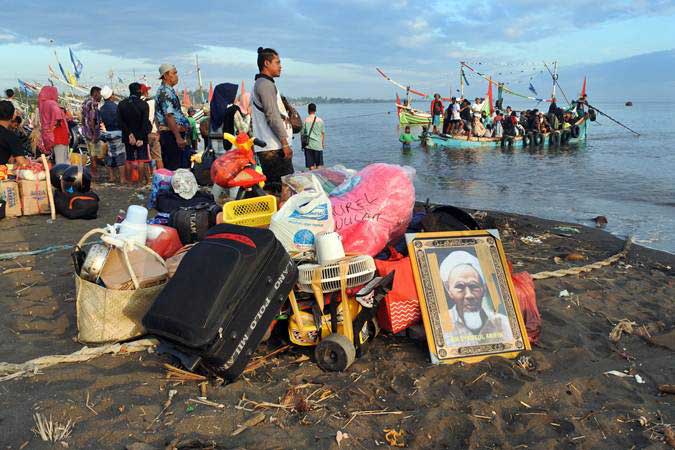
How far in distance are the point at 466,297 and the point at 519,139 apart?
2194 cm

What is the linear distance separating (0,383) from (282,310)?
60.3 inches

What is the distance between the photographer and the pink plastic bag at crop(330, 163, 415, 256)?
3.37 metres

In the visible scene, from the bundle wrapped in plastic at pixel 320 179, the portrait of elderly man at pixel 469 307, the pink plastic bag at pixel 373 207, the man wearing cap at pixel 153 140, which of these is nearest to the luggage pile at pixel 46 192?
the man wearing cap at pixel 153 140

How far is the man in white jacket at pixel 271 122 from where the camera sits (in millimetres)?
4645

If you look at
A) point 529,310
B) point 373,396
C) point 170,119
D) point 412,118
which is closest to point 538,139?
point 412,118

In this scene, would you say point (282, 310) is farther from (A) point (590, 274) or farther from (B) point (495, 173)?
(B) point (495, 173)

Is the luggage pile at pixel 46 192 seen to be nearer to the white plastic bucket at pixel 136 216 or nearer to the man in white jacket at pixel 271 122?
the man in white jacket at pixel 271 122

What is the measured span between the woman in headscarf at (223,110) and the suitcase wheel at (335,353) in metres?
4.65

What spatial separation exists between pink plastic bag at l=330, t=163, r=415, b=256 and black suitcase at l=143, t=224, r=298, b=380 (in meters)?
0.76

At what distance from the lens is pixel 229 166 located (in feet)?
13.9

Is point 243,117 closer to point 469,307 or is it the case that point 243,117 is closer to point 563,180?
point 469,307

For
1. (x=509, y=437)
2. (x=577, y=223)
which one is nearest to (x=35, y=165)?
(x=509, y=437)

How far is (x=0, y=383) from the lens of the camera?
2.60 metres

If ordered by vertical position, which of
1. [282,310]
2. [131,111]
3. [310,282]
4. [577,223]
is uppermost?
[131,111]
